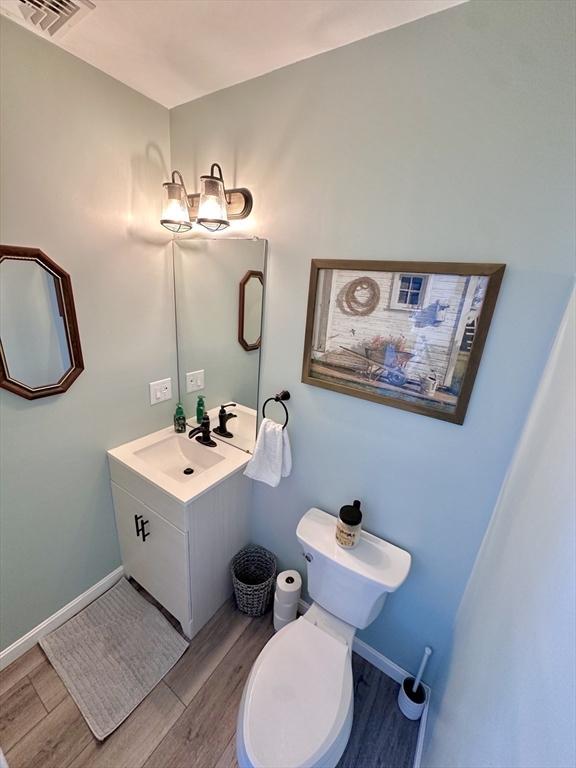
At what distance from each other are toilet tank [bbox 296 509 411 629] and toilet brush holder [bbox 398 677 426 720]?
0.42 metres

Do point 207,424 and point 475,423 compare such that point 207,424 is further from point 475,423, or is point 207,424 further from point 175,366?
point 475,423

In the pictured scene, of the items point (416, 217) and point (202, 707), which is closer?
point (416, 217)

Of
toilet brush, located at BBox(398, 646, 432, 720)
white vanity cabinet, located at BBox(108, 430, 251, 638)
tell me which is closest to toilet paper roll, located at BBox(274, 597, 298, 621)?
white vanity cabinet, located at BBox(108, 430, 251, 638)

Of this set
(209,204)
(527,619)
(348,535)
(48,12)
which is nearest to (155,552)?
(348,535)

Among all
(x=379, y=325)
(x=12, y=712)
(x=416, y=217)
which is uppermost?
(x=416, y=217)

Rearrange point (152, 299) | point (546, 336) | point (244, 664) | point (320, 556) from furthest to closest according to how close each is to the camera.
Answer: point (152, 299) → point (244, 664) → point (320, 556) → point (546, 336)

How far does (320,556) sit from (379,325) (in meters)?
0.96

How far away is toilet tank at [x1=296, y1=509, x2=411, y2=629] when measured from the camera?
1.16m

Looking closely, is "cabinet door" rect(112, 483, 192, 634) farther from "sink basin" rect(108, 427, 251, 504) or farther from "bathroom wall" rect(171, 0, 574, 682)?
"bathroom wall" rect(171, 0, 574, 682)

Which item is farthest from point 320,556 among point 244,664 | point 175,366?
point 175,366

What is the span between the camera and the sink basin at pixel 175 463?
1.38 metres

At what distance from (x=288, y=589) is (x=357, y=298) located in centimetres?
141

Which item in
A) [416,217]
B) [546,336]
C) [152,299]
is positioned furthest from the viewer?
[152,299]

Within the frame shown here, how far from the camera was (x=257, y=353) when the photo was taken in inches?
58.7
